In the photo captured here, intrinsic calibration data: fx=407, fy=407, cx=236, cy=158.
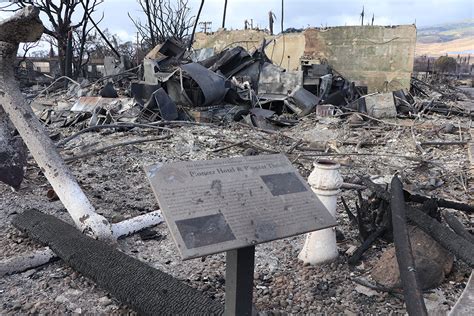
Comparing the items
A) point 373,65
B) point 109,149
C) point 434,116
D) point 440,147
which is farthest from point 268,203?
point 373,65

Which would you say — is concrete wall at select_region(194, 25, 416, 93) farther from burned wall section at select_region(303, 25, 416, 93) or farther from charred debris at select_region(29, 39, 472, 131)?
charred debris at select_region(29, 39, 472, 131)

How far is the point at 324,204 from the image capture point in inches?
119

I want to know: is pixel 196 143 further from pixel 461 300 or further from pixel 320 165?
pixel 461 300

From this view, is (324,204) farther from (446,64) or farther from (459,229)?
(446,64)

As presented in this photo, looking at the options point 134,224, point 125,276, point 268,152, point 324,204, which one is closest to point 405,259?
point 324,204

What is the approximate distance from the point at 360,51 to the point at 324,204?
15076 millimetres

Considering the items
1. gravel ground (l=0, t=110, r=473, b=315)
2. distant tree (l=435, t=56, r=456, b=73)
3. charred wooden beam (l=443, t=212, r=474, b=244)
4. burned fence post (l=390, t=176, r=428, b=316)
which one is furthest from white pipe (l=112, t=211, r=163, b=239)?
distant tree (l=435, t=56, r=456, b=73)

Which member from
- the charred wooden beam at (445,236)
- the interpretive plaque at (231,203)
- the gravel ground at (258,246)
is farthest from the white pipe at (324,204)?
the interpretive plaque at (231,203)

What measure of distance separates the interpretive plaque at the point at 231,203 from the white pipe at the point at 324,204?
2.32 ft

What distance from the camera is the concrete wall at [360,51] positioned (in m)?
15.9

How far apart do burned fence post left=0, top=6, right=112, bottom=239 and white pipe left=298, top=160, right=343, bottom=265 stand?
1.72m

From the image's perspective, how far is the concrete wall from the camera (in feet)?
52.1

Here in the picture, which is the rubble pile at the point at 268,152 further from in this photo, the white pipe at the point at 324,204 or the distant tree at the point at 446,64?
the distant tree at the point at 446,64

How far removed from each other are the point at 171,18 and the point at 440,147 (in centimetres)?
1869
